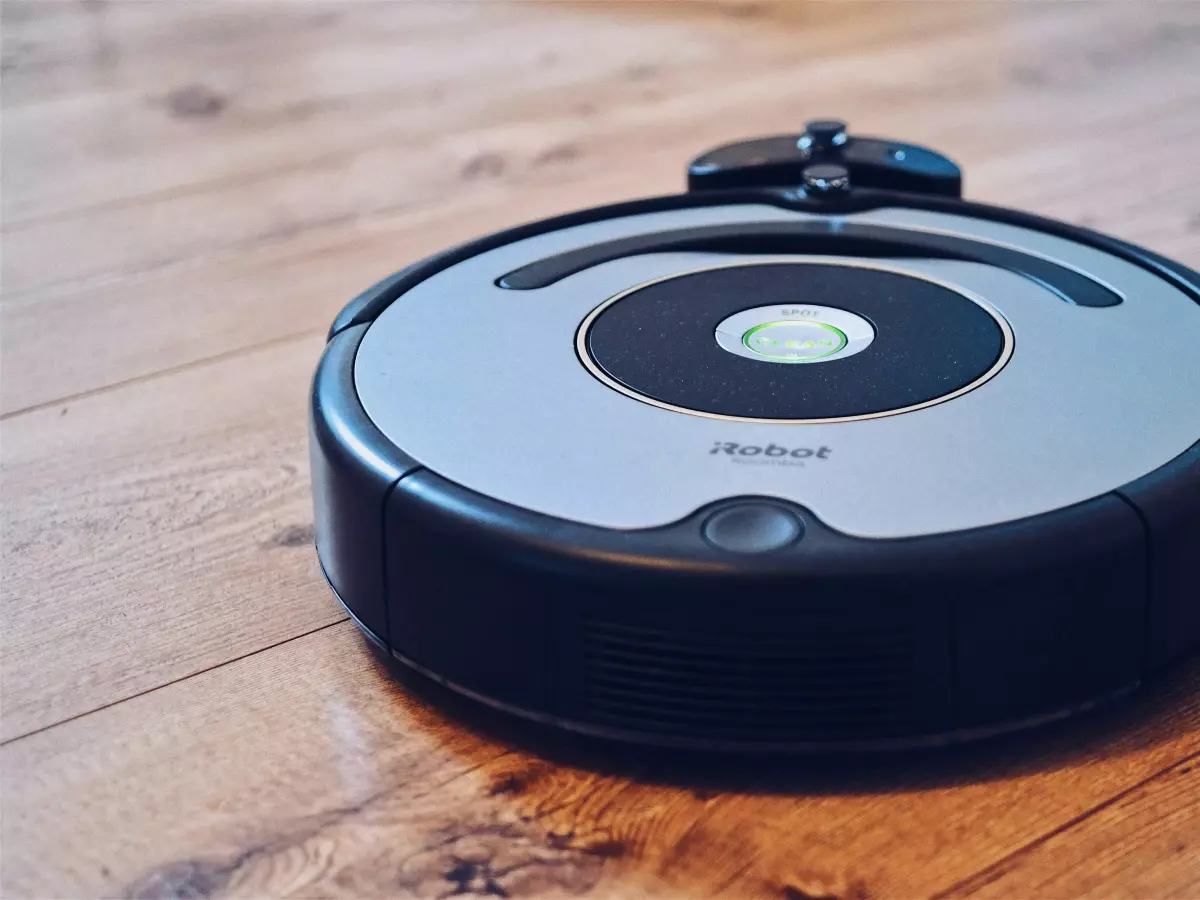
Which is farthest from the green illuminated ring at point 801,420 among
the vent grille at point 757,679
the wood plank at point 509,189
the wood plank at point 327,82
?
the wood plank at point 327,82

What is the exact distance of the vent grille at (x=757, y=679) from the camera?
0.52 m

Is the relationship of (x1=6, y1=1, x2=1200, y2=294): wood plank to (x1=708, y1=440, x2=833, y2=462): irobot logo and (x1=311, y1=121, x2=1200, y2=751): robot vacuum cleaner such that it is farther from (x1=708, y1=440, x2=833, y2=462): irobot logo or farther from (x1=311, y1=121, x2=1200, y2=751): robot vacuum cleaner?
(x1=708, y1=440, x2=833, y2=462): irobot logo

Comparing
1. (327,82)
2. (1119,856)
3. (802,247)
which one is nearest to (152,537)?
(802,247)

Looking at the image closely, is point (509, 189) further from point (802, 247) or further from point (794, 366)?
point (794, 366)

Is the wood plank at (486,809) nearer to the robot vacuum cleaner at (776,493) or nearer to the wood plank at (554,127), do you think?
the robot vacuum cleaner at (776,493)

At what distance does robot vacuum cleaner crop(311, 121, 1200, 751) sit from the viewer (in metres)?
0.53

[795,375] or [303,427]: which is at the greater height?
[795,375]

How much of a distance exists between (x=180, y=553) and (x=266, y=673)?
14 centimetres

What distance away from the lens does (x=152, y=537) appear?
0.78m

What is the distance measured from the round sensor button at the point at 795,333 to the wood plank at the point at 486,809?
22 cm

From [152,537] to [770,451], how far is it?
1.23 ft

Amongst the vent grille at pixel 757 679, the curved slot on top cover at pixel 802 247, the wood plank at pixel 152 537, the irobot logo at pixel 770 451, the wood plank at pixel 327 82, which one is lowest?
the wood plank at pixel 152 537

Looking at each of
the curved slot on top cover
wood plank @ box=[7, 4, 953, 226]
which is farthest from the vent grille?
wood plank @ box=[7, 4, 953, 226]

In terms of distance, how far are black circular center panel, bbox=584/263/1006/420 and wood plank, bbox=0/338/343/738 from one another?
0.21m
